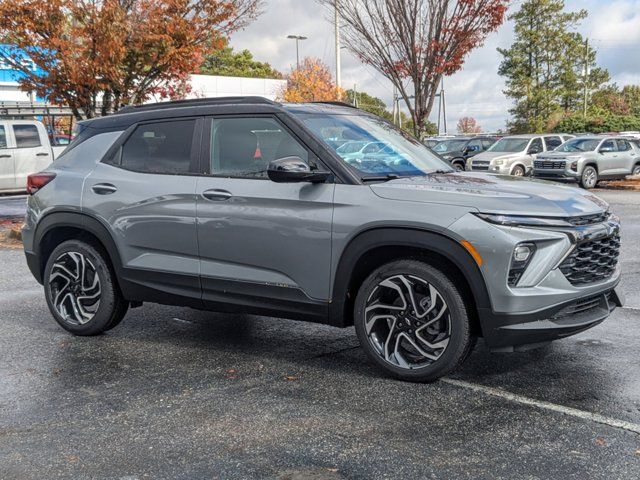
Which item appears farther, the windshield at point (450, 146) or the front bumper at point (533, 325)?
the windshield at point (450, 146)

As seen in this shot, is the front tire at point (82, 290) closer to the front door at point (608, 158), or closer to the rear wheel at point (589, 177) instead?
the rear wheel at point (589, 177)

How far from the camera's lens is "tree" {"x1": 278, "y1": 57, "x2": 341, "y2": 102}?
5244cm

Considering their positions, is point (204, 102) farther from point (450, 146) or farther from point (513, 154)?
point (450, 146)

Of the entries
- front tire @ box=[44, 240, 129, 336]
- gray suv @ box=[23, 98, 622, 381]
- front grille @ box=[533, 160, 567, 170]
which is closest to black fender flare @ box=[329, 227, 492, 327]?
gray suv @ box=[23, 98, 622, 381]

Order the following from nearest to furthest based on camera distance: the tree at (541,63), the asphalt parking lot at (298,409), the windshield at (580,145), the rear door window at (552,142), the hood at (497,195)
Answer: the asphalt parking lot at (298,409) < the hood at (497,195) < the windshield at (580,145) < the rear door window at (552,142) < the tree at (541,63)

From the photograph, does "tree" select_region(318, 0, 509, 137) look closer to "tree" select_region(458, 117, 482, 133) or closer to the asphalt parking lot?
the asphalt parking lot

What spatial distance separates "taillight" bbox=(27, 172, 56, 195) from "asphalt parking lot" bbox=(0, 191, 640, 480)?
1234mm

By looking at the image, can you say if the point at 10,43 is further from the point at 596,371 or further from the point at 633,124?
the point at 633,124

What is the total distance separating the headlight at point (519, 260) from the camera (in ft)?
13.2

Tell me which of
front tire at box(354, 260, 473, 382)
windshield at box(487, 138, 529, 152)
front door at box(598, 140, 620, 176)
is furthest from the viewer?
windshield at box(487, 138, 529, 152)

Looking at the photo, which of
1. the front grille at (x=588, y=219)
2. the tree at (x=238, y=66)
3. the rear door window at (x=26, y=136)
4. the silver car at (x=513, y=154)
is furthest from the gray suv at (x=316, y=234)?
the tree at (x=238, y=66)

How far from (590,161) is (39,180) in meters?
20.1

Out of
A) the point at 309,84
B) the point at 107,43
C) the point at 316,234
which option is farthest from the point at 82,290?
the point at 309,84

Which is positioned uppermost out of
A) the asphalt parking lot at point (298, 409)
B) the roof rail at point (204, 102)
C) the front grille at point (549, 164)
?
the roof rail at point (204, 102)
